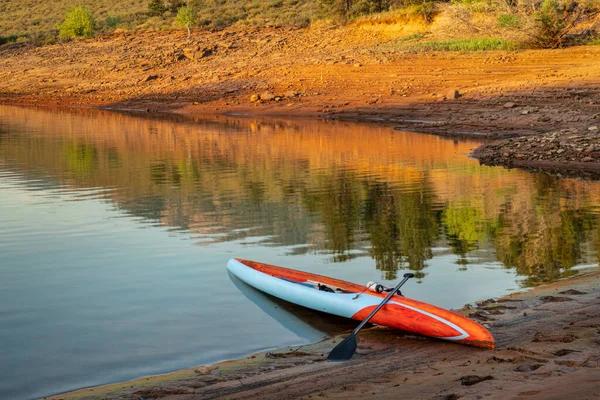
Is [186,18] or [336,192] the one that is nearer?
[336,192]

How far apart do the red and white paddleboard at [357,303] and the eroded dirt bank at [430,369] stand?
0.14 metres

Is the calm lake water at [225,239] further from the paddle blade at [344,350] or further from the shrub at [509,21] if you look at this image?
the shrub at [509,21]

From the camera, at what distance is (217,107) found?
128 ft

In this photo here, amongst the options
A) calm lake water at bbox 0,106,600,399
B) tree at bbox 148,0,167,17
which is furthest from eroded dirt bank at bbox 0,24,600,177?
tree at bbox 148,0,167,17

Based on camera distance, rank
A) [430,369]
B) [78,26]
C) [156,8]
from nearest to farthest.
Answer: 1. [430,369]
2. [78,26]
3. [156,8]

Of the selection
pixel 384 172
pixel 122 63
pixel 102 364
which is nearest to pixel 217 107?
pixel 122 63

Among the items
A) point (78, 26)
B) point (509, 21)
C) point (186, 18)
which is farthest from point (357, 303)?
point (78, 26)

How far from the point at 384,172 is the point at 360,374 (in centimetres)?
1449

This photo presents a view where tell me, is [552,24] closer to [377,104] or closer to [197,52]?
[377,104]

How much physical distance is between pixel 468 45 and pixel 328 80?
5.81 meters

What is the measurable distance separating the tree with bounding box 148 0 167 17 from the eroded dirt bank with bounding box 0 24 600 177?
19.7 ft

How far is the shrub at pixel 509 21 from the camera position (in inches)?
1390

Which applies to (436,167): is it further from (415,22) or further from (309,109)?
(415,22)

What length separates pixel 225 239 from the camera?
13586mm
